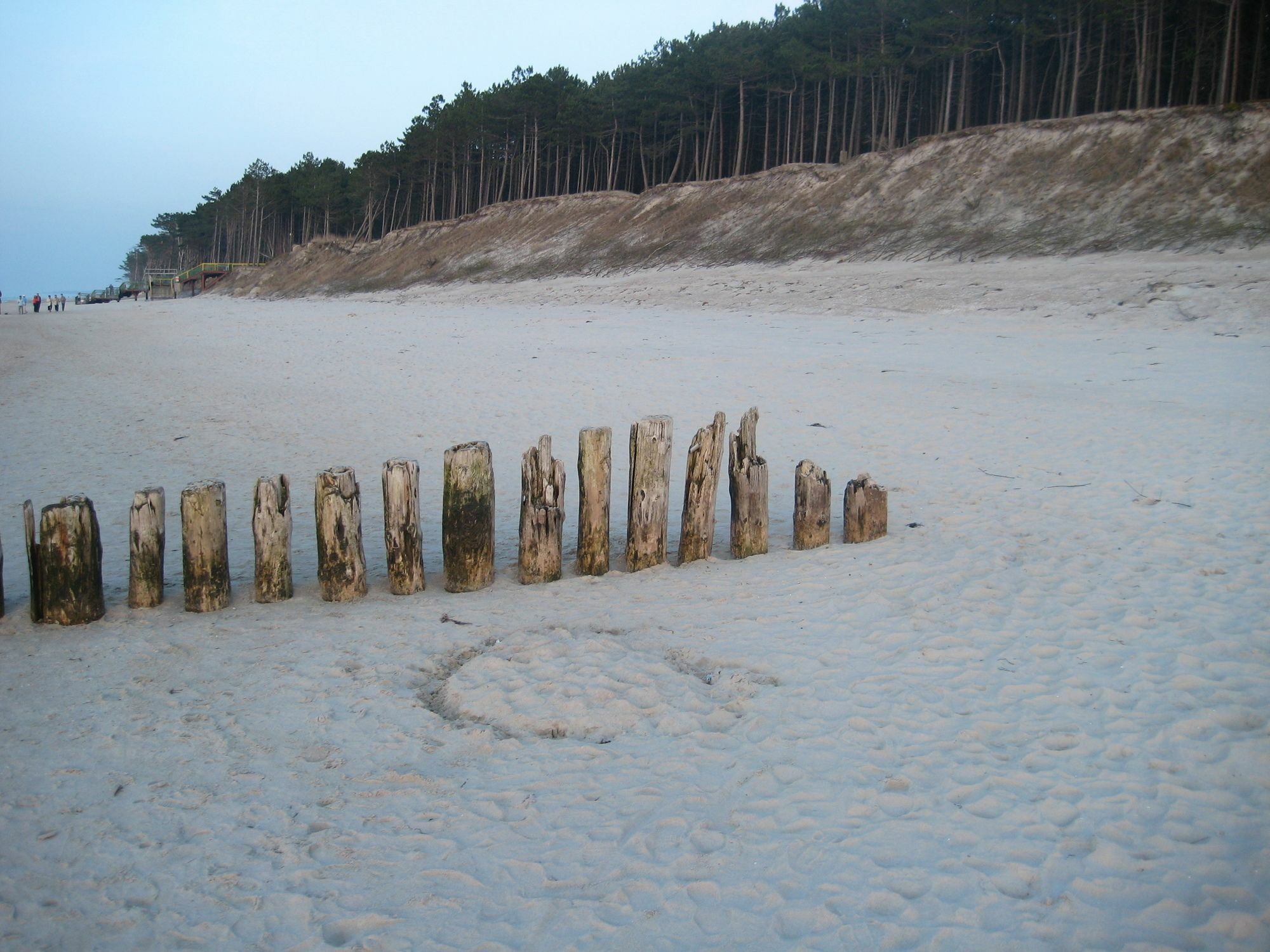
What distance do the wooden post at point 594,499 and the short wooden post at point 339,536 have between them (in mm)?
1620

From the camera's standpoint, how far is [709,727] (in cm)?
433

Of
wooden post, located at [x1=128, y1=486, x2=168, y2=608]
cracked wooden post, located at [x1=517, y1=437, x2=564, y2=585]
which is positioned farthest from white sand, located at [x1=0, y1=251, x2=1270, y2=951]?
cracked wooden post, located at [x1=517, y1=437, x2=564, y2=585]

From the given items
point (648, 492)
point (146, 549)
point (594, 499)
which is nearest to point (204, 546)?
point (146, 549)

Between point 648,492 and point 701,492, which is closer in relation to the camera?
point 648,492

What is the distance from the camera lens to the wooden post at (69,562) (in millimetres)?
5496

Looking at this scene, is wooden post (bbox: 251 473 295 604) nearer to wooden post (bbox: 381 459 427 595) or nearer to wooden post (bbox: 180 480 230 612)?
wooden post (bbox: 180 480 230 612)

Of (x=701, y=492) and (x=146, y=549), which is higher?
(x=701, y=492)

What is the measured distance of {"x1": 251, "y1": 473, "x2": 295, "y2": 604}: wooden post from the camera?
5934 mm

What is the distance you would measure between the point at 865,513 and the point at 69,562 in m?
5.69

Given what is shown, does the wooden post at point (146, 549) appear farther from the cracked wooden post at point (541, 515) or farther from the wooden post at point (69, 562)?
the cracked wooden post at point (541, 515)

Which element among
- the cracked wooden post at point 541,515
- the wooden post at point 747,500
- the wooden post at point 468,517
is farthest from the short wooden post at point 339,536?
the wooden post at point 747,500

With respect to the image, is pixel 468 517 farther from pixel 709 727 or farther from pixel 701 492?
pixel 709 727

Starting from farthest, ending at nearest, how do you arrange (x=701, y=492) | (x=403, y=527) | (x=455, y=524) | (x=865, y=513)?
(x=865, y=513)
(x=701, y=492)
(x=455, y=524)
(x=403, y=527)

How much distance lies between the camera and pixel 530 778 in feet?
12.8
